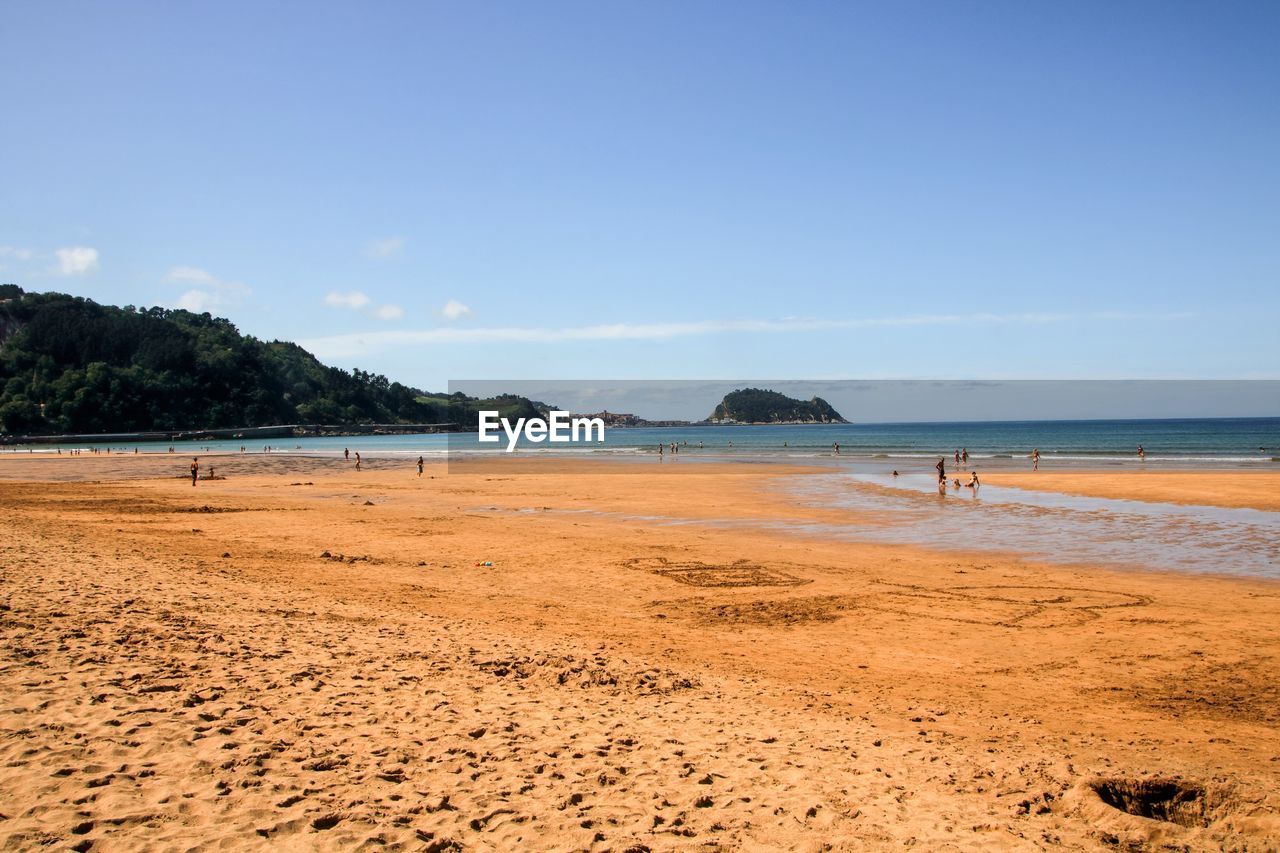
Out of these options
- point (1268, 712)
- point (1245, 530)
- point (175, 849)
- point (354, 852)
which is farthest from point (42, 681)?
point (1245, 530)

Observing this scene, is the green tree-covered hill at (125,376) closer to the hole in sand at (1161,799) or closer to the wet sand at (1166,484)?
the wet sand at (1166,484)

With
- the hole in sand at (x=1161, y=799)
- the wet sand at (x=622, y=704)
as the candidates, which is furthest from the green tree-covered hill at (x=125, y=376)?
the hole in sand at (x=1161, y=799)

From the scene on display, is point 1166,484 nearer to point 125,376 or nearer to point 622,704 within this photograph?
point 622,704

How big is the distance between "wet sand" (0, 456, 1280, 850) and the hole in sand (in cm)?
2

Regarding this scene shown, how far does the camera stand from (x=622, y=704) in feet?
24.2

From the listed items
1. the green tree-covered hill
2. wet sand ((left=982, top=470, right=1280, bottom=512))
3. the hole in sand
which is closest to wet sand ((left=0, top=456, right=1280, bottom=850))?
the hole in sand

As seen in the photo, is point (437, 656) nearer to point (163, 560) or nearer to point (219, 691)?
point (219, 691)

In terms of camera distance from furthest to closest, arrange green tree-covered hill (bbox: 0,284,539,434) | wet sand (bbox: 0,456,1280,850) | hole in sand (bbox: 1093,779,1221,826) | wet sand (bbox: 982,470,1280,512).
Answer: green tree-covered hill (bbox: 0,284,539,434) → wet sand (bbox: 982,470,1280,512) → hole in sand (bbox: 1093,779,1221,826) → wet sand (bbox: 0,456,1280,850)

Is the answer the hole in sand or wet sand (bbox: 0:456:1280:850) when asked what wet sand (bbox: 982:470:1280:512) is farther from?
the hole in sand

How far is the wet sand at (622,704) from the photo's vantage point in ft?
16.3

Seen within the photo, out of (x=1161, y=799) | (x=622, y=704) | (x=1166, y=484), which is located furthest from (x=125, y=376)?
(x=1161, y=799)

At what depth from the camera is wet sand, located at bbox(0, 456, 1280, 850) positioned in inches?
→ 196

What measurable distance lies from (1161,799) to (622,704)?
434 centimetres

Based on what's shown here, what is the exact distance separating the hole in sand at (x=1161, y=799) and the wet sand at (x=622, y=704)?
24mm
